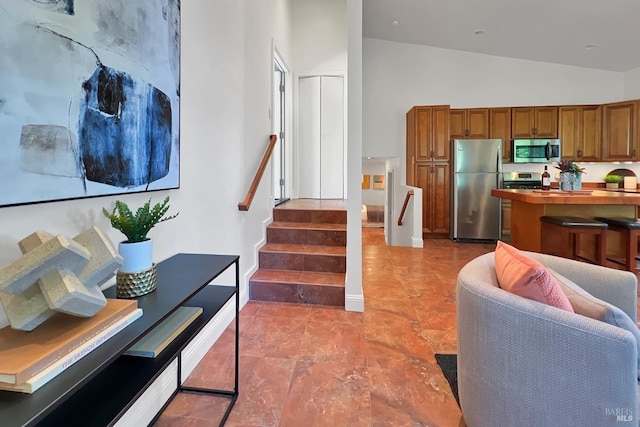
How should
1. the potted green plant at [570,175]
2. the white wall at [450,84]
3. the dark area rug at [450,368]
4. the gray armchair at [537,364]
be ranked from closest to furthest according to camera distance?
1. the gray armchair at [537,364]
2. the dark area rug at [450,368]
3. the potted green plant at [570,175]
4. the white wall at [450,84]

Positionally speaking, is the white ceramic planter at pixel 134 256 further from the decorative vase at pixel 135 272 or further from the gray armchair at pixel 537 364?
the gray armchair at pixel 537 364

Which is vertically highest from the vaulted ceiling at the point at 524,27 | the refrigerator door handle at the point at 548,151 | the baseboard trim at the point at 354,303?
the vaulted ceiling at the point at 524,27

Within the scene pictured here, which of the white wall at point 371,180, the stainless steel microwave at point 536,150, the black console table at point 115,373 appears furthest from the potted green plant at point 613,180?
the black console table at point 115,373

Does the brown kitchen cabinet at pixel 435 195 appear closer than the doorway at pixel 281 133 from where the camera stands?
No

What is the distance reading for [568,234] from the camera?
10.7 ft

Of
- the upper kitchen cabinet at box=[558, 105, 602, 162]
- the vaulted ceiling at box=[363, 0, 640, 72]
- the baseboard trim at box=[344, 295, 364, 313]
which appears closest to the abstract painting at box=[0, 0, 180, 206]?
the baseboard trim at box=[344, 295, 364, 313]

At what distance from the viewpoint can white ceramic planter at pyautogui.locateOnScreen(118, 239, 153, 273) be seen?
1.09 metres

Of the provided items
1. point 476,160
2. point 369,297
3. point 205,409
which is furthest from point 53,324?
point 476,160

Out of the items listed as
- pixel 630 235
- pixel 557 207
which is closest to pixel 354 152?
pixel 557 207

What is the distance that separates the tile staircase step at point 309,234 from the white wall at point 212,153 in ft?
0.65

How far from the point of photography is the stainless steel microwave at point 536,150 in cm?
557

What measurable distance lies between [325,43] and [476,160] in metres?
3.21

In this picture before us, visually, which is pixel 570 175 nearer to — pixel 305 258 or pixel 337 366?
pixel 305 258

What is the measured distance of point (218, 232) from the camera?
7.66ft
